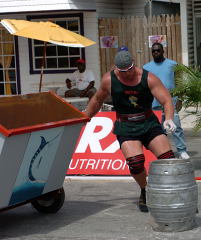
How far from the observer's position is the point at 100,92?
7.80m

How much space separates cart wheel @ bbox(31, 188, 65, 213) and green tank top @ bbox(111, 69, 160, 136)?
926 millimetres

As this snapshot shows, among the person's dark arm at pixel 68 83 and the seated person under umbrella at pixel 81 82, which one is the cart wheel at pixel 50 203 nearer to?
the seated person under umbrella at pixel 81 82

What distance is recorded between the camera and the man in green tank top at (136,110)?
7488 mm

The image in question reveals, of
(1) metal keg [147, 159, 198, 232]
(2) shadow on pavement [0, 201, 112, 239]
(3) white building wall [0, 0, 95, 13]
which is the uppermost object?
(3) white building wall [0, 0, 95, 13]

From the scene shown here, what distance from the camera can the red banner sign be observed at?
993 centimetres

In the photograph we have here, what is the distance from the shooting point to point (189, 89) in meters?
9.48

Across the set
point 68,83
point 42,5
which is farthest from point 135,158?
point 42,5

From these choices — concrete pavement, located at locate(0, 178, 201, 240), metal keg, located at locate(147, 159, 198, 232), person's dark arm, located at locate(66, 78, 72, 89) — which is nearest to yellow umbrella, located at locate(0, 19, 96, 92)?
person's dark arm, located at locate(66, 78, 72, 89)

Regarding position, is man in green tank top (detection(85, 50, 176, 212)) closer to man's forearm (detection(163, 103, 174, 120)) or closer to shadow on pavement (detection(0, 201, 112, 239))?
man's forearm (detection(163, 103, 174, 120))

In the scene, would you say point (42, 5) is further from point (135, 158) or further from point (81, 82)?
point (135, 158)

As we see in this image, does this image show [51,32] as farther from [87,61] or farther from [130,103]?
[130,103]

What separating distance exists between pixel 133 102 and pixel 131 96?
7cm

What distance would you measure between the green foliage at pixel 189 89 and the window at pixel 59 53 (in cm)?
765

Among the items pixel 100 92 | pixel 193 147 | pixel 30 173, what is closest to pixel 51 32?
pixel 193 147
